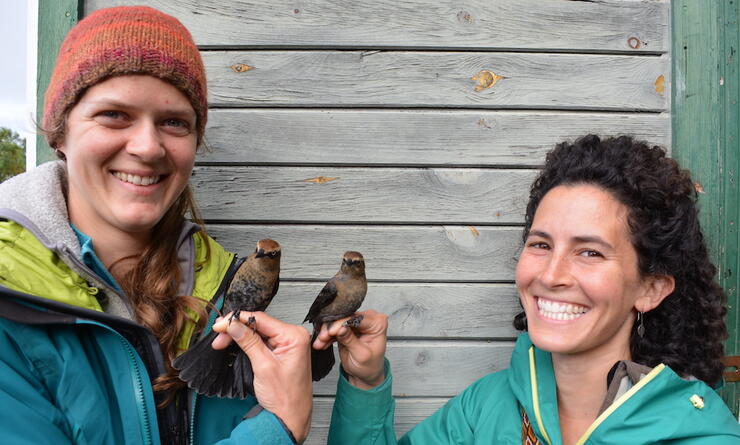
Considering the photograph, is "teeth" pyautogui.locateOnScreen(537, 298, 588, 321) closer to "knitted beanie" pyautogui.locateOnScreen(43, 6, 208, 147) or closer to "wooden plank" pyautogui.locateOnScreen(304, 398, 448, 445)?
"wooden plank" pyautogui.locateOnScreen(304, 398, 448, 445)

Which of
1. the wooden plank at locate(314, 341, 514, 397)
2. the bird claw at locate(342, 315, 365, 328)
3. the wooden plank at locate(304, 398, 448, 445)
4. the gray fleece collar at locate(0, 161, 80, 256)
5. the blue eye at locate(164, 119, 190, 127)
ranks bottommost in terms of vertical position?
the wooden plank at locate(304, 398, 448, 445)

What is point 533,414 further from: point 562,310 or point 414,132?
point 414,132

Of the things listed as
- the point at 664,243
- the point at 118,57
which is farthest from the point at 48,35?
the point at 664,243

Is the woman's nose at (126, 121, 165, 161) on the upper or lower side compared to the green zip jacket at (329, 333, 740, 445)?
upper

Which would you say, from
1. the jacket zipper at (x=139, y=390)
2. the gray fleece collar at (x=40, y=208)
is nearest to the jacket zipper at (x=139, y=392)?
the jacket zipper at (x=139, y=390)

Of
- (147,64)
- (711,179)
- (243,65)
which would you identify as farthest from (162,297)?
(711,179)

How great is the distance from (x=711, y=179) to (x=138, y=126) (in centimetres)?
279

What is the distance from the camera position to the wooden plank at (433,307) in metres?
2.85

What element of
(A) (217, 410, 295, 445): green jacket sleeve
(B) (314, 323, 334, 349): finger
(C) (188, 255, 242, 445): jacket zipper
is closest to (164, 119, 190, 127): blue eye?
(C) (188, 255, 242, 445): jacket zipper

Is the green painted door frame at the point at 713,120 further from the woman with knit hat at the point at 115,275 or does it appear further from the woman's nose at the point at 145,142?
the woman's nose at the point at 145,142

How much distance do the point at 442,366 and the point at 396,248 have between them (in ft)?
2.25

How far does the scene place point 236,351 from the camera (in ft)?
6.22

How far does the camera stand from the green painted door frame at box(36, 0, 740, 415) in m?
2.86

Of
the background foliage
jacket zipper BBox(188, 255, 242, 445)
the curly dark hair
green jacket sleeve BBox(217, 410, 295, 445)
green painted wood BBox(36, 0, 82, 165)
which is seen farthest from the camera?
the background foliage
